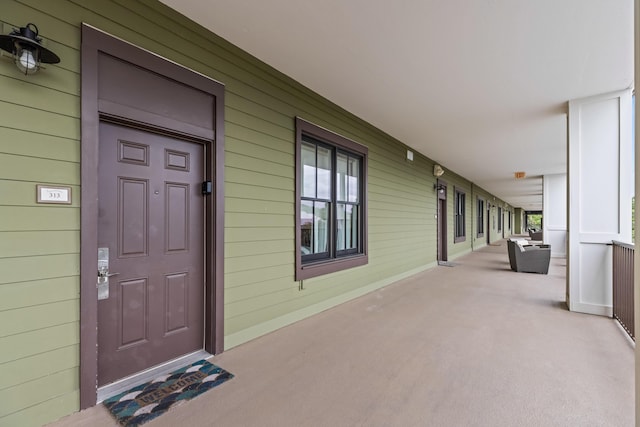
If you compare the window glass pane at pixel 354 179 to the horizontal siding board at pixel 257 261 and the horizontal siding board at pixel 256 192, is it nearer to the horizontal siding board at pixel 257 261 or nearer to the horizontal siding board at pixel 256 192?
the horizontal siding board at pixel 256 192

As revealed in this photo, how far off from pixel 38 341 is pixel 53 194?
2.89 ft

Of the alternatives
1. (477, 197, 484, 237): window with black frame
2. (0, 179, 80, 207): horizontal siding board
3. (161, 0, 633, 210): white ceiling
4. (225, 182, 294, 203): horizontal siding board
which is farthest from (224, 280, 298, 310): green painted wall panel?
(477, 197, 484, 237): window with black frame

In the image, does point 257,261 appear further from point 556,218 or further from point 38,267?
point 556,218

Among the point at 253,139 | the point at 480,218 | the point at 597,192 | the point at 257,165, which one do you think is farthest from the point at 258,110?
the point at 480,218

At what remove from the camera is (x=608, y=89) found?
383 centimetres

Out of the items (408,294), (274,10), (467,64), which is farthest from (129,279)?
(408,294)

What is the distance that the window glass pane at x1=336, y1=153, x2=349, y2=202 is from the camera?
15.3 feet

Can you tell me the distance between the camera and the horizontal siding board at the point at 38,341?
1713 millimetres

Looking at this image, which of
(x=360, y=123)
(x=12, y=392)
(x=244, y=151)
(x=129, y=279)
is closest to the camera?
(x=12, y=392)

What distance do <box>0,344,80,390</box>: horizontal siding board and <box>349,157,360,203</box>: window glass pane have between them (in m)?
3.84

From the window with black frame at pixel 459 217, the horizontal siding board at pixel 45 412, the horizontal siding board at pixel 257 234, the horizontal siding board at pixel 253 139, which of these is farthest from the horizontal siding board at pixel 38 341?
the window with black frame at pixel 459 217

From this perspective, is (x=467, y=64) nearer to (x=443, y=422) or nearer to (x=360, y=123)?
(x=360, y=123)

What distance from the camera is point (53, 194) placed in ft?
6.16

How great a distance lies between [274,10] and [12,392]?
3.04 m
